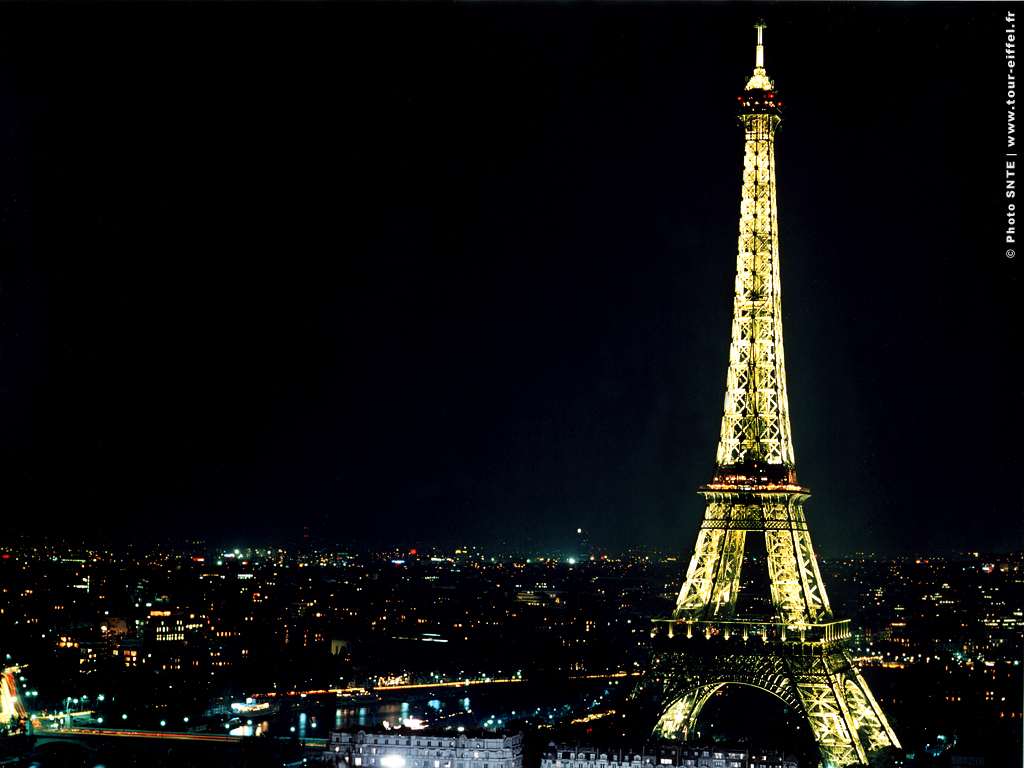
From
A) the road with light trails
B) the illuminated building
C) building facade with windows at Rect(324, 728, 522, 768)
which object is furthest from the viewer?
the road with light trails

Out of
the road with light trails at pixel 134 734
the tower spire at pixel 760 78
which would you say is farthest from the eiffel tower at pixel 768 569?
the road with light trails at pixel 134 734

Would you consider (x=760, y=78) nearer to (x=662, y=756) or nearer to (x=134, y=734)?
(x=662, y=756)

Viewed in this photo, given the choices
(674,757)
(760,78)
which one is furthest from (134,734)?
(760,78)

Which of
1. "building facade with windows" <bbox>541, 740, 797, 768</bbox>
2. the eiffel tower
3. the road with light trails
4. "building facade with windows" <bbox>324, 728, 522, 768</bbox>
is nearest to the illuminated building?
"building facade with windows" <bbox>541, 740, 797, 768</bbox>

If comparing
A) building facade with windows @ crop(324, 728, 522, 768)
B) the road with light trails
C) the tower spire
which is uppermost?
the tower spire

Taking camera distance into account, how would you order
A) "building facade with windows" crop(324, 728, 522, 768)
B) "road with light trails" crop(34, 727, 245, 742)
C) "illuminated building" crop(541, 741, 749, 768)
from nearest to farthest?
"illuminated building" crop(541, 741, 749, 768), "building facade with windows" crop(324, 728, 522, 768), "road with light trails" crop(34, 727, 245, 742)

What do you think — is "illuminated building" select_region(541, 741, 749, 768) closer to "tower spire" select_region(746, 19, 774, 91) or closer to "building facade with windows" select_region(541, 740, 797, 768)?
"building facade with windows" select_region(541, 740, 797, 768)
